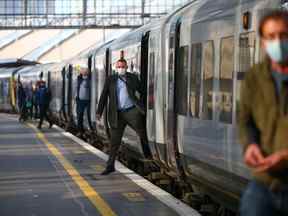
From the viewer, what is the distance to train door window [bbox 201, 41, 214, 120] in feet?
30.8

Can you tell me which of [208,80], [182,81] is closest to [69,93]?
[182,81]

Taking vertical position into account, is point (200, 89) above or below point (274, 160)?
above

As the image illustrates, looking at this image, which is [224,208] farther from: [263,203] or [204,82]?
[263,203]

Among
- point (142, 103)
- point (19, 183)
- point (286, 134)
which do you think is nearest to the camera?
point (286, 134)

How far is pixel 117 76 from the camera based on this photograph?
13180mm

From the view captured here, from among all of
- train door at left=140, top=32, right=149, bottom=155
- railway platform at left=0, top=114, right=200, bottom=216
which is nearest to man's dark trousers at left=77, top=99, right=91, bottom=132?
railway platform at left=0, top=114, right=200, bottom=216

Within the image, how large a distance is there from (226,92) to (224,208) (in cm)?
160

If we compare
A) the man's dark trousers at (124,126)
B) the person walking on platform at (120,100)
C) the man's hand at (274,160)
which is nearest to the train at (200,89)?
the man's dark trousers at (124,126)

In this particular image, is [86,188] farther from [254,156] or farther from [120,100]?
[254,156]

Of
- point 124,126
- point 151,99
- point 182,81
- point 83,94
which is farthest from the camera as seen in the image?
point 83,94

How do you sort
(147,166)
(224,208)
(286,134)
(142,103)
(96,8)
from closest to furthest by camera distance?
(286,134)
(224,208)
(142,103)
(147,166)
(96,8)

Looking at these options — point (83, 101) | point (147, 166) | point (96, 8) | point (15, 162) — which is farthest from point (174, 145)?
point (96, 8)

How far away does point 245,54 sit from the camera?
8.01m

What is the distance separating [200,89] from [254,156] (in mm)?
5711
